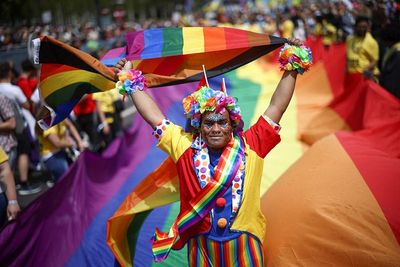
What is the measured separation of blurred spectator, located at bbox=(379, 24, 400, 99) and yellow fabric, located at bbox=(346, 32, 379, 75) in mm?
714

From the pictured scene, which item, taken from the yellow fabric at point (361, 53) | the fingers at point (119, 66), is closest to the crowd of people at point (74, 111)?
the yellow fabric at point (361, 53)

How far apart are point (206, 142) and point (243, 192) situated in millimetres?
353

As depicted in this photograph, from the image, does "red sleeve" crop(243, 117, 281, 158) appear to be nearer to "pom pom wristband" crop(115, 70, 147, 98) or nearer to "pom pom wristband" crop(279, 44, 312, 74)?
"pom pom wristband" crop(279, 44, 312, 74)

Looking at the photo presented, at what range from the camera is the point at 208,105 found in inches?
106

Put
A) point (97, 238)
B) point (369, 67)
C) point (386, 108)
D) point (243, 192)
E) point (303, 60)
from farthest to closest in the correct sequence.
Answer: point (369, 67), point (386, 108), point (97, 238), point (303, 60), point (243, 192)

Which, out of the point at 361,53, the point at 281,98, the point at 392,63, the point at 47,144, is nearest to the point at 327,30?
the point at 361,53

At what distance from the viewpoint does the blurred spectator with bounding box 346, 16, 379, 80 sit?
22.6 ft

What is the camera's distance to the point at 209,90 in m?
2.77

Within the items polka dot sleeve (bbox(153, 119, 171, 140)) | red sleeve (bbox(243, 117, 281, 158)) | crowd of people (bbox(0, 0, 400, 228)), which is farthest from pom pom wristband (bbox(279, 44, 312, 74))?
crowd of people (bbox(0, 0, 400, 228))

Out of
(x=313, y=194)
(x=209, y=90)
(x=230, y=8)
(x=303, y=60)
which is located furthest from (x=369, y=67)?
(x=230, y=8)

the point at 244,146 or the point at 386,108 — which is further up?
the point at 244,146

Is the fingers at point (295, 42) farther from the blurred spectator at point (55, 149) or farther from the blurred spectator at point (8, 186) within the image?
the blurred spectator at point (55, 149)

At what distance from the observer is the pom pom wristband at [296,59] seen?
2.93 meters

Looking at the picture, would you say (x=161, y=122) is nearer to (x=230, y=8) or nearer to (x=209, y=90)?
(x=209, y=90)
